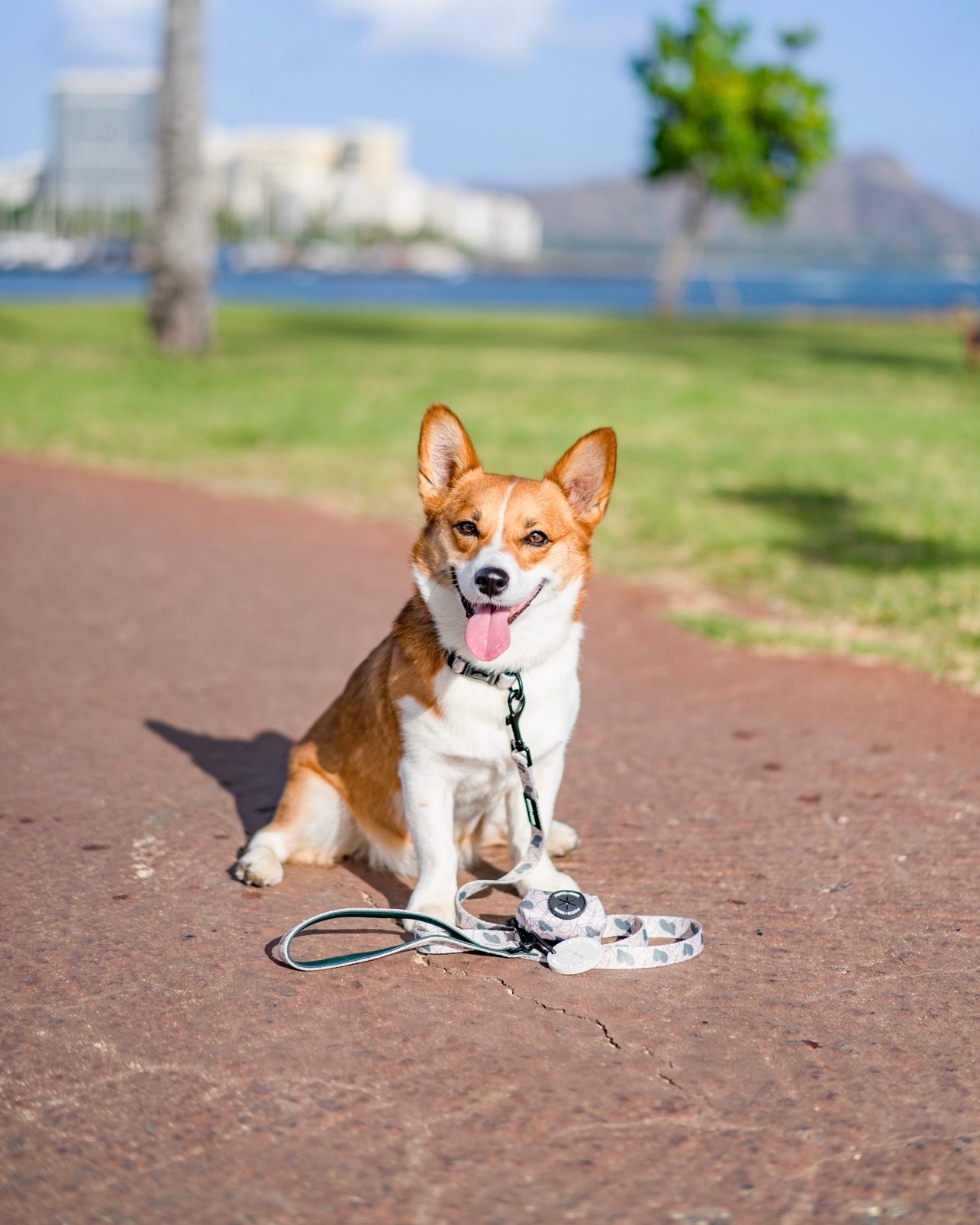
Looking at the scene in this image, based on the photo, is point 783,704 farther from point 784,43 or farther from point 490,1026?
point 784,43

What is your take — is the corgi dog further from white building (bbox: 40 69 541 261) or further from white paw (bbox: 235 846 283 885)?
white building (bbox: 40 69 541 261)

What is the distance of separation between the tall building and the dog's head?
126995 mm

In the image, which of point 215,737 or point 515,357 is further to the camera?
point 515,357

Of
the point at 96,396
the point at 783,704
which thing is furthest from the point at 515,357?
the point at 783,704

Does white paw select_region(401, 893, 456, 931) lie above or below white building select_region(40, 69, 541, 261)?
below

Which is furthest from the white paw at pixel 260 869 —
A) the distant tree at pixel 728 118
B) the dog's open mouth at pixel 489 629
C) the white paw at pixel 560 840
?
the distant tree at pixel 728 118

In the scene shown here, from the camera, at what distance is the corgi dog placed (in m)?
3.73

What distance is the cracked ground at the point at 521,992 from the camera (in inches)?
108

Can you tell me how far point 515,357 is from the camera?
21.7 meters

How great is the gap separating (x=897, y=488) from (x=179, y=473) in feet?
20.6

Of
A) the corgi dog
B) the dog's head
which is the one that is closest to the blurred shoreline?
the dog's head

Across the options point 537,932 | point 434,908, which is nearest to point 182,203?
point 434,908

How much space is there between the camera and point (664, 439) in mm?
14102

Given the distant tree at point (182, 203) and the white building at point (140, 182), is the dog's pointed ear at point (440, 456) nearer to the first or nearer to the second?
the distant tree at point (182, 203)
